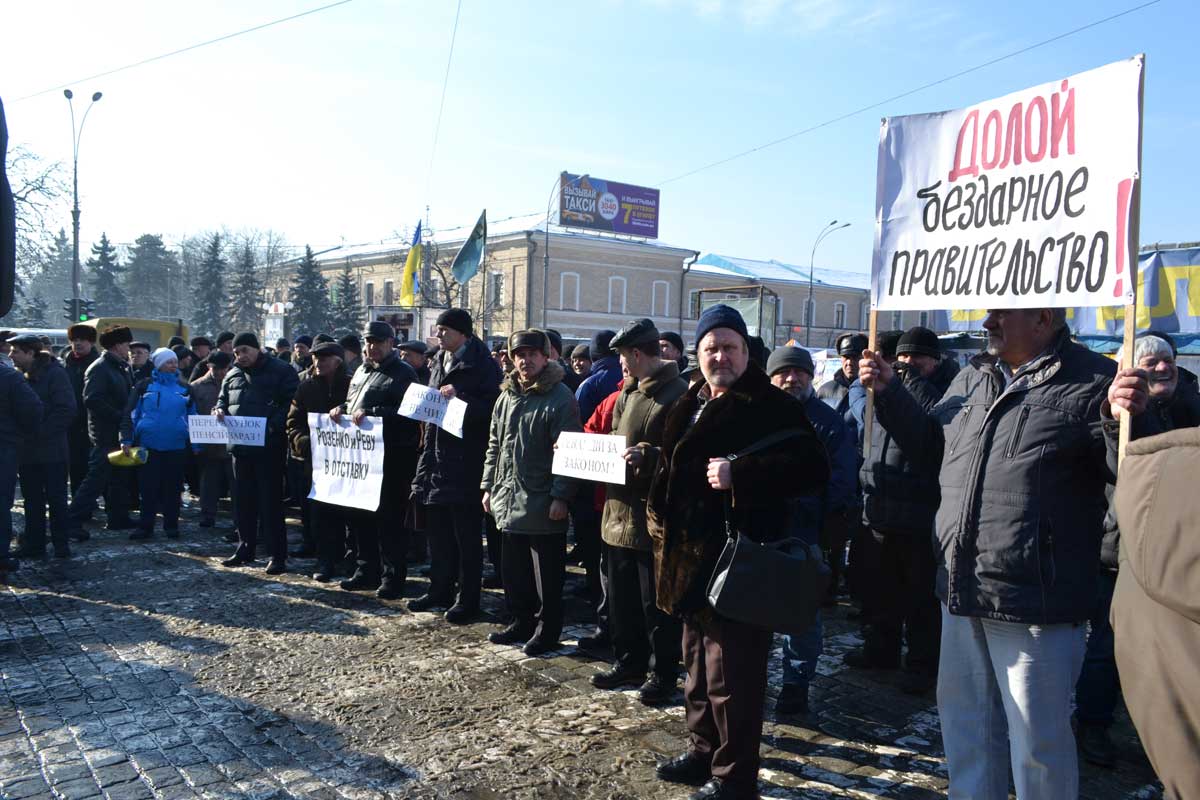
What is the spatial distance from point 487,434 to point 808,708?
3121 mm

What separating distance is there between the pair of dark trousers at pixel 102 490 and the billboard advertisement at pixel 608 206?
144 feet

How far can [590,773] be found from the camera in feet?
12.7

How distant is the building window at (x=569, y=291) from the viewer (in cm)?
5153

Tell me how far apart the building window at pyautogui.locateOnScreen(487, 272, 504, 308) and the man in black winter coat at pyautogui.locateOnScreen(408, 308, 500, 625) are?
46407 mm

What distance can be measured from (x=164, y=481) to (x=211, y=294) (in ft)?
219

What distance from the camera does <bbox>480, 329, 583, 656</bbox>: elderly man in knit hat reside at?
558 cm

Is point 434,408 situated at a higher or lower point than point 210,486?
higher

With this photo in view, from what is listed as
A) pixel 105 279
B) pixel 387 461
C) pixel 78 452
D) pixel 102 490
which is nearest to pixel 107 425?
pixel 102 490

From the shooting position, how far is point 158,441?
30.3ft

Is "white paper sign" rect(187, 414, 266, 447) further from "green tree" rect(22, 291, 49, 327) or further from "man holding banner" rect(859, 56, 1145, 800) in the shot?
"green tree" rect(22, 291, 49, 327)

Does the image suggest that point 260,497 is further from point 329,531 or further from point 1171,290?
point 1171,290

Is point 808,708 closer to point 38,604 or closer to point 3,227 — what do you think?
point 3,227

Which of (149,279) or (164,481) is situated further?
(149,279)

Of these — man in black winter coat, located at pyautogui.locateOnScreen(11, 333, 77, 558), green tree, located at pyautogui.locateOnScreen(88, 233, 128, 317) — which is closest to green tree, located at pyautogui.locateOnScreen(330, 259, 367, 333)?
green tree, located at pyautogui.locateOnScreen(88, 233, 128, 317)
